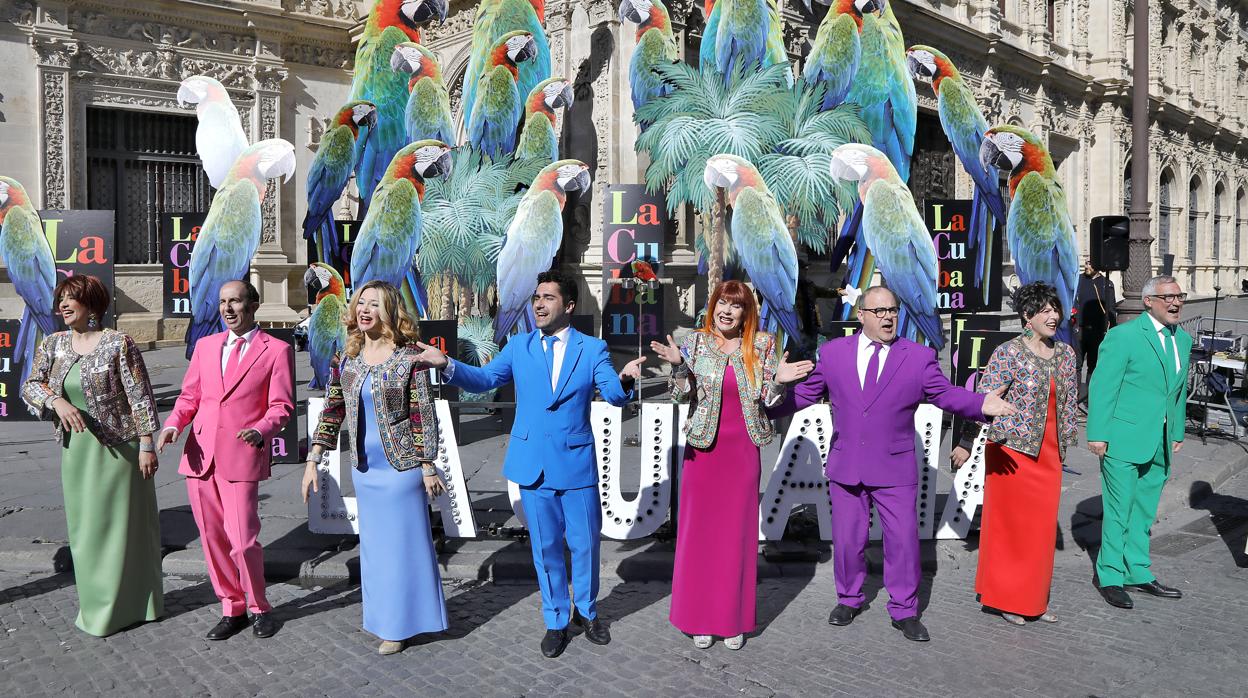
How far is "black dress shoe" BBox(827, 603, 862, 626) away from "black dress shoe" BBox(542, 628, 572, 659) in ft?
4.32

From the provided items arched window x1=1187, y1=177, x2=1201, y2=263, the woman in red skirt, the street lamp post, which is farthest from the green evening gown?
arched window x1=1187, y1=177, x2=1201, y2=263

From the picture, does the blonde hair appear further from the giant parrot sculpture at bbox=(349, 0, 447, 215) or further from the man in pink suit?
the giant parrot sculpture at bbox=(349, 0, 447, 215)

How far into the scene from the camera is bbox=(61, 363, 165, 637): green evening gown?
4367 millimetres

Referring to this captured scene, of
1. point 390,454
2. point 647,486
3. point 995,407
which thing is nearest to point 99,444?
point 390,454

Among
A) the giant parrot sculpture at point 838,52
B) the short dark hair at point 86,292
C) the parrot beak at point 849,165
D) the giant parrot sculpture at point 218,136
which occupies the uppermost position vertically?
the giant parrot sculpture at point 838,52

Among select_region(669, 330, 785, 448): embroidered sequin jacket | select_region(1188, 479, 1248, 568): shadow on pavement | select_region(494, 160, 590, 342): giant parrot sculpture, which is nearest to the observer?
select_region(669, 330, 785, 448): embroidered sequin jacket

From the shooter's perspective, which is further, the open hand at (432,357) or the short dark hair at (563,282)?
the short dark hair at (563,282)

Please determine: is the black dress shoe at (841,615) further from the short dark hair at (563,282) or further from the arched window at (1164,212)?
the arched window at (1164,212)

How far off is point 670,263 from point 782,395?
8.79 meters

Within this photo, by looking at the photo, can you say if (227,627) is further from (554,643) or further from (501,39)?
(501,39)

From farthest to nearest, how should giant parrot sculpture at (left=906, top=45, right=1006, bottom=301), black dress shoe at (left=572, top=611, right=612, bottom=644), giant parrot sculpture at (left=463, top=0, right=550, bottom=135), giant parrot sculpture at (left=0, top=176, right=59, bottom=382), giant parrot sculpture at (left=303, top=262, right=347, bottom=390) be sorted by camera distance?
1. giant parrot sculpture at (left=463, top=0, right=550, bottom=135)
2. giant parrot sculpture at (left=906, top=45, right=1006, bottom=301)
3. giant parrot sculpture at (left=303, top=262, right=347, bottom=390)
4. giant parrot sculpture at (left=0, top=176, right=59, bottom=382)
5. black dress shoe at (left=572, top=611, right=612, bottom=644)

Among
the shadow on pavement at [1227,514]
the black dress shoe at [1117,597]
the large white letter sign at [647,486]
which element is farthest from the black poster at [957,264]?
the large white letter sign at [647,486]

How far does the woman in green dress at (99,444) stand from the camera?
14.3 feet

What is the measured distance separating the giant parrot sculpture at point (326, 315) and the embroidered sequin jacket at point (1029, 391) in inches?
281
